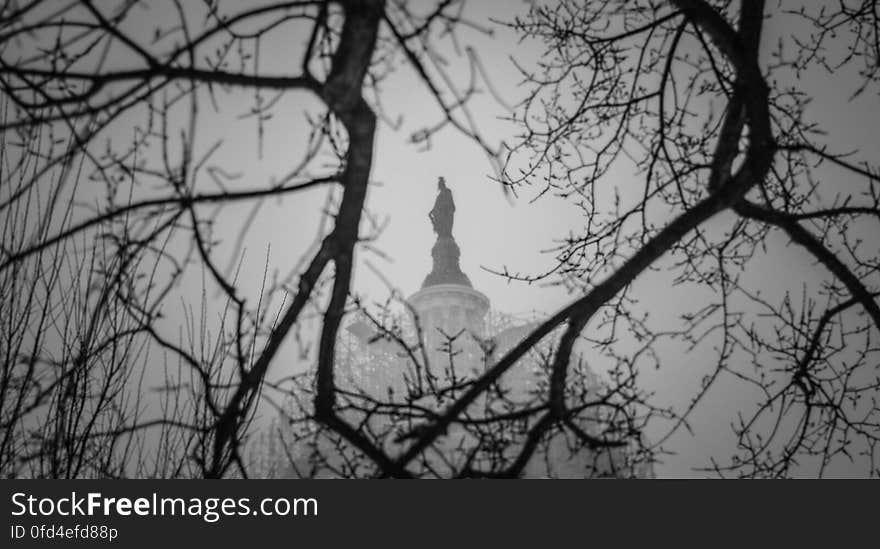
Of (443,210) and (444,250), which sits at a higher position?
(443,210)

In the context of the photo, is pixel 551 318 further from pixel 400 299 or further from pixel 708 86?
pixel 708 86

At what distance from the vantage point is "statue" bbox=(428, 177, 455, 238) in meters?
29.2

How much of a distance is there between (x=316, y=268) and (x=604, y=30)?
12.5 feet

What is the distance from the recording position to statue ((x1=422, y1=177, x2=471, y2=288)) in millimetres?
28906

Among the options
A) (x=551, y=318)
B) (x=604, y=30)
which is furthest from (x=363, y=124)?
(x=604, y=30)

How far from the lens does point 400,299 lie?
289cm

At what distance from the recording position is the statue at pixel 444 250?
28906mm

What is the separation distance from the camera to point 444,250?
97.1 ft

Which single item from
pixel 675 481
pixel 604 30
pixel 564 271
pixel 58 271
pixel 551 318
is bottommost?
pixel 675 481

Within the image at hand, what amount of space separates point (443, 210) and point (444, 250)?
2.07 m

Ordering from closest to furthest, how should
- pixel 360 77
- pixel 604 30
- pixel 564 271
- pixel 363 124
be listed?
pixel 360 77 → pixel 363 124 → pixel 564 271 → pixel 604 30

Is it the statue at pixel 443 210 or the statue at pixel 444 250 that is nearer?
the statue at pixel 444 250

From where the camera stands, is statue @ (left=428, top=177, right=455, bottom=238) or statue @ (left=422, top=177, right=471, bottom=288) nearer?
statue @ (left=422, top=177, right=471, bottom=288)

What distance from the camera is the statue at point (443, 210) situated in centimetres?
2924
